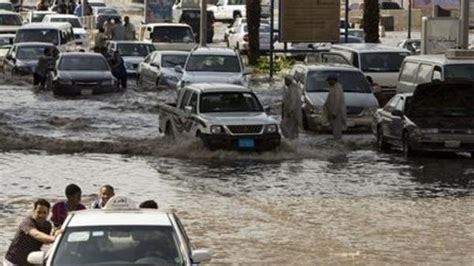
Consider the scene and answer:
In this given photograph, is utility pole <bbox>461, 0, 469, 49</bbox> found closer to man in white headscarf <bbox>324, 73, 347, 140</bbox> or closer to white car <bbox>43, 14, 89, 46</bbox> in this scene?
man in white headscarf <bbox>324, 73, 347, 140</bbox>

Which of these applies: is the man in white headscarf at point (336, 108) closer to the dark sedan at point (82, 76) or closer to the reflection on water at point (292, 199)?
the reflection on water at point (292, 199)

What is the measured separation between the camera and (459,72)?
33.6 m

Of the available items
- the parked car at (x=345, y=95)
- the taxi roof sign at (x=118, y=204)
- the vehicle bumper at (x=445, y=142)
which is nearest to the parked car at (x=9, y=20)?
the parked car at (x=345, y=95)

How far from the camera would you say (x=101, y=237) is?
13.1m

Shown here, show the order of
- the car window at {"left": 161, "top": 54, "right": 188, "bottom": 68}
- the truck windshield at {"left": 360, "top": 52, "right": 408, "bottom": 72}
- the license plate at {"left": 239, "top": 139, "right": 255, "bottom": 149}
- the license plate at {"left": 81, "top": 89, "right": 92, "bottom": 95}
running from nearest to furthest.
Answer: the license plate at {"left": 239, "top": 139, "right": 255, "bottom": 149} → the truck windshield at {"left": 360, "top": 52, "right": 408, "bottom": 72} → the license plate at {"left": 81, "top": 89, "right": 92, "bottom": 95} → the car window at {"left": 161, "top": 54, "right": 188, "bottom": 68}

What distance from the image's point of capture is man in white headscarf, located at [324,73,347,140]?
31797mm

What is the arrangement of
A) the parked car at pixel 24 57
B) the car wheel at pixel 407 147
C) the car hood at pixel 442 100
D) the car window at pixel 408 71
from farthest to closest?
the parked car at pixel 24 57, the car window at pixel 408 71, the car hood at pixel 442 100, the car wheel at pixel 407 147

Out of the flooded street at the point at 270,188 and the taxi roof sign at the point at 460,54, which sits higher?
the taxi roof sign at the point at 460,54

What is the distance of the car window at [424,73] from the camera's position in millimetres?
33906

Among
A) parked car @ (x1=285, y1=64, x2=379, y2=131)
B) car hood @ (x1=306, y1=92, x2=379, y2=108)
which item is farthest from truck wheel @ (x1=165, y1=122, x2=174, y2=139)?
car hood @ (x1=306, y1=92, x2=379, y2=108)

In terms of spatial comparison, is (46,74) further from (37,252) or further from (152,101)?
(37,252)

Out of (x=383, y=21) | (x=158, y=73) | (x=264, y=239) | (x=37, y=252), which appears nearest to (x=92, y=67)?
(x=158, y=73)

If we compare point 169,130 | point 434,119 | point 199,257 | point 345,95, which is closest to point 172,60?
point 345,95

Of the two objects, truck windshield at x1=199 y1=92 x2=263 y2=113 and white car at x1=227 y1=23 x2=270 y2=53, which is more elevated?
truck windshield at x1=199 y1=92 x2=263 y2=113
